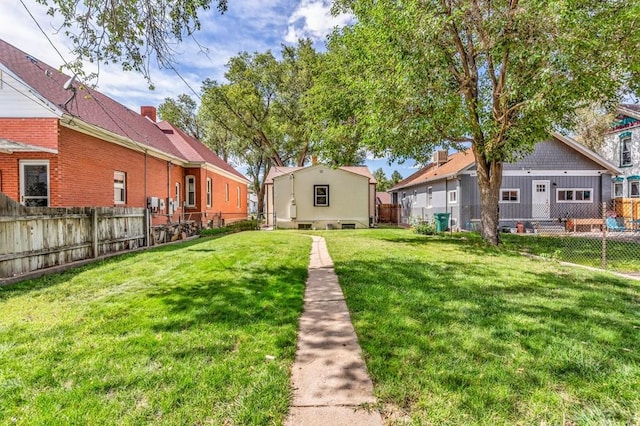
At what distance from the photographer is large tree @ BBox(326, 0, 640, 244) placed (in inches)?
292

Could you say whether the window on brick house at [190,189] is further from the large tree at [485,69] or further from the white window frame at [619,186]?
the white window frame at [619,186]

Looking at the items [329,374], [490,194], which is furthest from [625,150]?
[329,374]

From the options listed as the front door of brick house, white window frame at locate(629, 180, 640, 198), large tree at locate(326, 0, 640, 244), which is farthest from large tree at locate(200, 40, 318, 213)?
white window frame at locate(629, 180, 640, 198)

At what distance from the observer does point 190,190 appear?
18750 mm

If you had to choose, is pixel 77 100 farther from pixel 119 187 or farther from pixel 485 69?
pixel 485 69

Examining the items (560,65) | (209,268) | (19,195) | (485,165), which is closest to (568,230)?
(485,165)

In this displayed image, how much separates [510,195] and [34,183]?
20.3 meters

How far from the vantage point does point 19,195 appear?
32.3ft

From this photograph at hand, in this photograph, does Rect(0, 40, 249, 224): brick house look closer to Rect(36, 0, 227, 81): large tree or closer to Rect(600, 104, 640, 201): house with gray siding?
Rect(36, 0, 227, 81): large tree

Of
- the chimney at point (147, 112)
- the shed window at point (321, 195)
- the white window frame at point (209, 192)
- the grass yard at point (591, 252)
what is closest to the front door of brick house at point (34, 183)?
the white window frame at point (209, 192)

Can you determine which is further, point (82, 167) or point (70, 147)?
point (82, 167)

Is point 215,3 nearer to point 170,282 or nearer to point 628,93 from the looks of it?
point 170,282

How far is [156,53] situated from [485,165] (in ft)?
35.0

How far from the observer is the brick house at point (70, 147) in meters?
9.50
